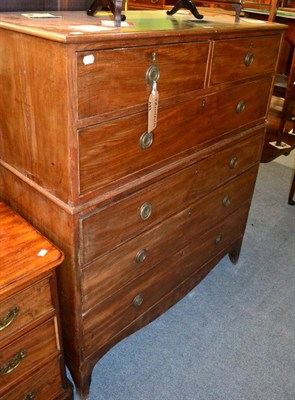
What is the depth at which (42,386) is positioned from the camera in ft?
4.28

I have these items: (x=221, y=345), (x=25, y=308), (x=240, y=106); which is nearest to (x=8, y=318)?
(x=25, y=308)

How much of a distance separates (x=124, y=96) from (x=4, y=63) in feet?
1.13

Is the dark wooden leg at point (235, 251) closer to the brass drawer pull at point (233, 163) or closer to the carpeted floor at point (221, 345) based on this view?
the carpeted floor at point (221, 345)

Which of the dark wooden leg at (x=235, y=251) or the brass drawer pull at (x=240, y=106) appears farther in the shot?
the dark wooden leg at (x=235, y=251)

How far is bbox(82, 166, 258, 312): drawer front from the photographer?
1267mm

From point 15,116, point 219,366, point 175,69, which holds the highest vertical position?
point 175,69

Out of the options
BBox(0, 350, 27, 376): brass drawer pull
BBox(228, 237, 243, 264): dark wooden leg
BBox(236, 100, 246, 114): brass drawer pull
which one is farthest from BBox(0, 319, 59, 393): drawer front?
BBox(228, 237, 243, 264): dark wooden leg

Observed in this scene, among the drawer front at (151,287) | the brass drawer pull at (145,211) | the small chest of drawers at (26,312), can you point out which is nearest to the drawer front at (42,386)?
the small chest of drawers at (26,312)

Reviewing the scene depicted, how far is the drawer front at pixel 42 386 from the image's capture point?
1.21m

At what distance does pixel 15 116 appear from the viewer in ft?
3.75

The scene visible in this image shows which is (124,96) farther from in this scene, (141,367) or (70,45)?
(141,367)

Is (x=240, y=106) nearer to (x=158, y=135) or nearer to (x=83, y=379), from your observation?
(x=158, y=135)

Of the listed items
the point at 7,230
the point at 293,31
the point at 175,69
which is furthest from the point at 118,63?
the point at 293,31

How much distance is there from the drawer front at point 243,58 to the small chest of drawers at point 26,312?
31.6 inches
